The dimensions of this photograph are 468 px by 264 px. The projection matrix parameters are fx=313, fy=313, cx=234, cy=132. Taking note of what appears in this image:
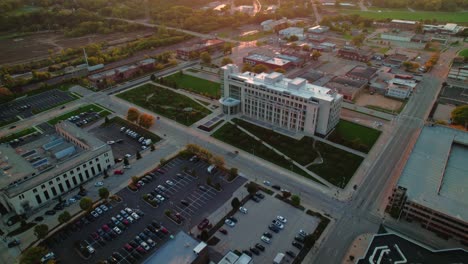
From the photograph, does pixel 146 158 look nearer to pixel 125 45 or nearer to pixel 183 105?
pixel 183 105

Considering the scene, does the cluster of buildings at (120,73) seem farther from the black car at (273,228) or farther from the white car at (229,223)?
the black car at (273,228)

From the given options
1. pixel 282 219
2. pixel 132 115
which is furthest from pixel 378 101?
pixel 132 115

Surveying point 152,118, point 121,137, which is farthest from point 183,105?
point 121,137

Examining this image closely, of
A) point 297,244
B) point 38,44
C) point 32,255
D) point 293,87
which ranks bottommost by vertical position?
point 297,244

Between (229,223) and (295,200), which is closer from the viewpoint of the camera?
(229,223)

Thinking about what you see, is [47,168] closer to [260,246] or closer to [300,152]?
[260,246]

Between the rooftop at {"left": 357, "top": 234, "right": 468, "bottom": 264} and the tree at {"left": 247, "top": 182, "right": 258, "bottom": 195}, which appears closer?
the rooftop at {"left": 357, "top": 234, "right": 468, "bottom": 264}

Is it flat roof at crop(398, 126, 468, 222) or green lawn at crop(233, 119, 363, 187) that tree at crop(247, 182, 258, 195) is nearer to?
green lawn at crop(233, 119, 363, 187)

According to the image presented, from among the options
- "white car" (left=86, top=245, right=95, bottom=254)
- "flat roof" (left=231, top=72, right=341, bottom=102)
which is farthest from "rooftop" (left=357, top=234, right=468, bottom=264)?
"white car" (left=86, top=245, right=95, bottom=254)
